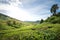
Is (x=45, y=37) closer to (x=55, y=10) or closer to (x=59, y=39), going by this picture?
(x=59, y=39)

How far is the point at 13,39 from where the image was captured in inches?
1746

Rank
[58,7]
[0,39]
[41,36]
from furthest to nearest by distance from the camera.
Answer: [58,7] < [0,39] < [41,36]

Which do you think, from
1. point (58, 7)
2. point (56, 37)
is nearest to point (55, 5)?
point (58, 7)

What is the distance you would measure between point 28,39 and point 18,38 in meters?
4.71

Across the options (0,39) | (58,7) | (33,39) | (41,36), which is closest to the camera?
(33,39)

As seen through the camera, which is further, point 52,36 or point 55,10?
point 55,10

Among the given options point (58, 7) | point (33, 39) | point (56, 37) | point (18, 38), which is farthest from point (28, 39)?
point (58, 7)

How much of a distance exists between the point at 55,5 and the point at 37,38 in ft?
356

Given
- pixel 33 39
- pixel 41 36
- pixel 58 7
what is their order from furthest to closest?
pixel 58 7 < pixel 41 36 < pixel 33 39

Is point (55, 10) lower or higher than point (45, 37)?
higher

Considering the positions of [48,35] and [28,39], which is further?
[48,35]

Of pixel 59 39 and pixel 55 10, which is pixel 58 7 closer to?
pixel 55 10

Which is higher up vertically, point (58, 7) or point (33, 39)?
point (58, 7)

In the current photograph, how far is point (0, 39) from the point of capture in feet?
159
